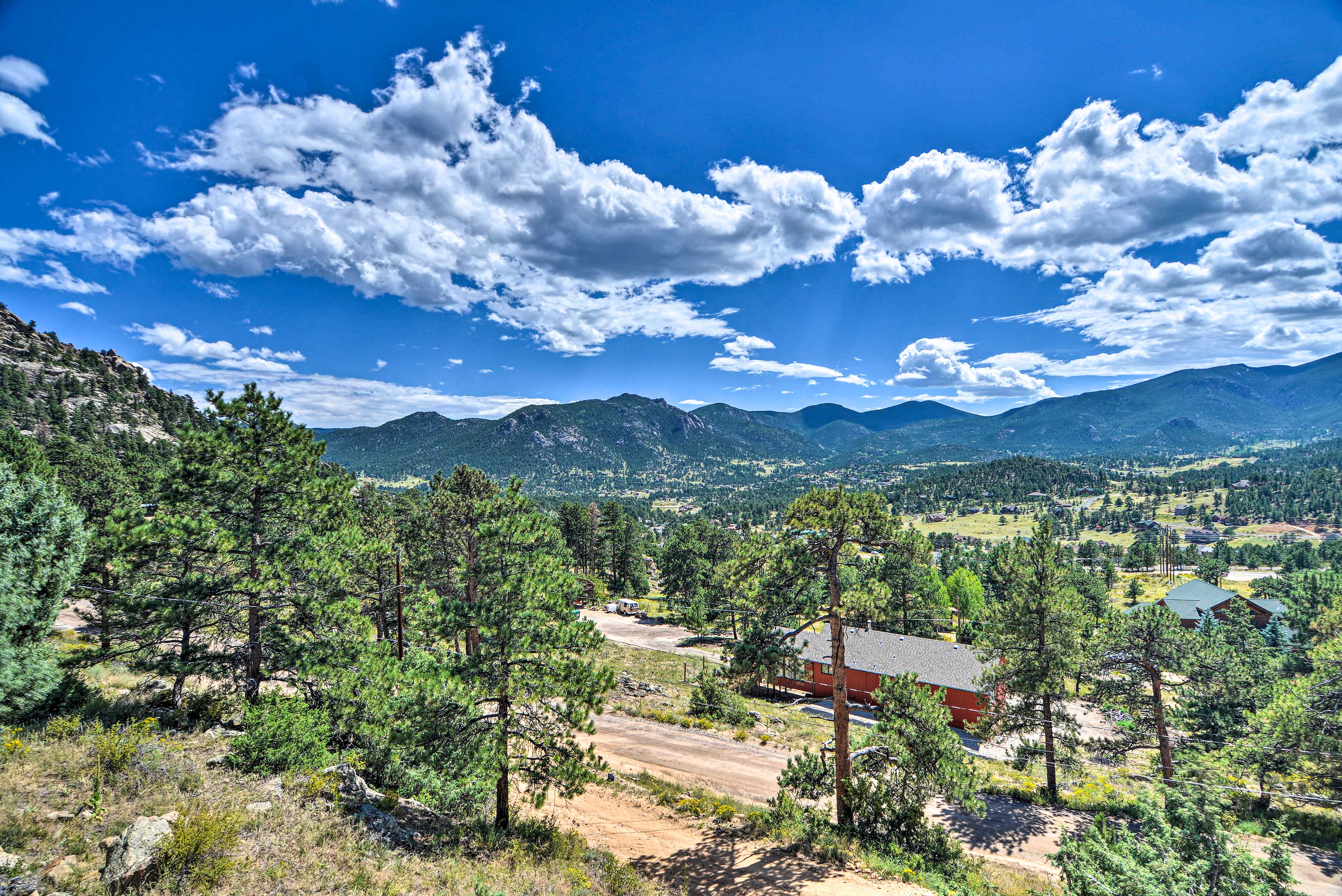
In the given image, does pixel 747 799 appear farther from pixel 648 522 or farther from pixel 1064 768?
pixel 648 522

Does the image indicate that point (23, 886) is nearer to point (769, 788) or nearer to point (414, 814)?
point (414, 814)

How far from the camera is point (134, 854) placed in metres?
6.87

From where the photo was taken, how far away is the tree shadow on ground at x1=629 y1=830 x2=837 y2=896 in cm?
1121

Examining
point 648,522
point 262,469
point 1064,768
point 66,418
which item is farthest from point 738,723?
point 648,522

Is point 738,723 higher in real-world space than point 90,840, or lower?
lower

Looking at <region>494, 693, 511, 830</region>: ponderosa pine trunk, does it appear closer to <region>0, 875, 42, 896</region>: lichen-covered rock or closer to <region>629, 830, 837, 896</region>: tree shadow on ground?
<region>629, 830, 837, 896</region>: tree shadow on ground

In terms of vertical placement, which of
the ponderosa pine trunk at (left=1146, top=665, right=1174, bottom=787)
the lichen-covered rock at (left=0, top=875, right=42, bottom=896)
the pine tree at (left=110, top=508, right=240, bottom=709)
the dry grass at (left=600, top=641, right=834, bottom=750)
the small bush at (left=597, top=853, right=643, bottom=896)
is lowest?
the dry grass at (left=600, top=641, right=834, bottom=750)

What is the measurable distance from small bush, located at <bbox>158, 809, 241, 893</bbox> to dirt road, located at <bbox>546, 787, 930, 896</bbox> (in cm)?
864

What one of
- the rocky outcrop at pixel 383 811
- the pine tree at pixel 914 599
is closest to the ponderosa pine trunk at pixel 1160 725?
the pine tree at pixel 914 599

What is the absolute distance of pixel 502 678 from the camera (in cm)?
1152

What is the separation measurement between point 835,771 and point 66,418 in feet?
373

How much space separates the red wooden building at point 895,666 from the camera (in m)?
35.1

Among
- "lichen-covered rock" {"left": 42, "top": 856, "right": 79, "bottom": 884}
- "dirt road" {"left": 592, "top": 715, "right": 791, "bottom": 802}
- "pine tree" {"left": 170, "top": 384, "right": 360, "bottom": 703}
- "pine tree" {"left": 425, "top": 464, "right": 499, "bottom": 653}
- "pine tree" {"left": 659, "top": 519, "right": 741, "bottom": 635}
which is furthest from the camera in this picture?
"pine tree" {"left": 659, "top": 519, "right": 741, "bottom": 635}

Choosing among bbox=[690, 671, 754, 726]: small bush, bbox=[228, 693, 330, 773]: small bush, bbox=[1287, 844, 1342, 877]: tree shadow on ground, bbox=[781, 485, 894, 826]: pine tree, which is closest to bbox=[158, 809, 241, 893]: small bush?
bbox=[228, 693, 330, 773]: small bush
